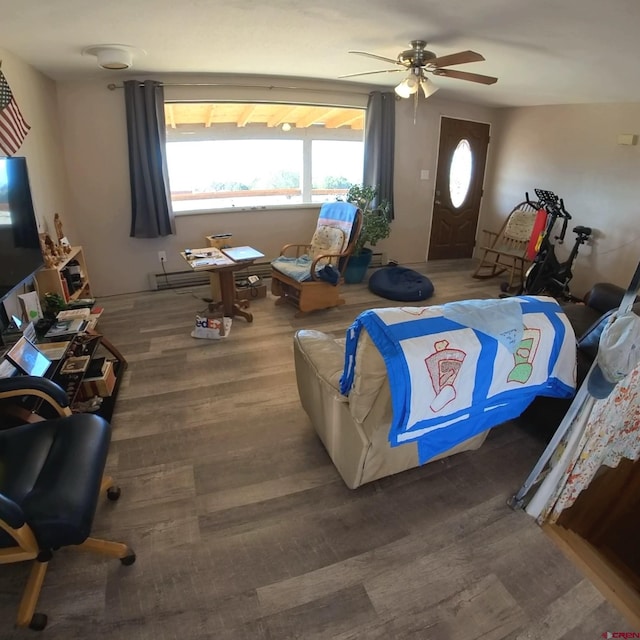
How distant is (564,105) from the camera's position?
436cm

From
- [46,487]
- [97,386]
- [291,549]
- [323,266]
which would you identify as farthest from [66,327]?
[323,266]

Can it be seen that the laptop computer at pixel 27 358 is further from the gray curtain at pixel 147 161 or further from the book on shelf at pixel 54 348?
the gray curtain at pixel 147 161

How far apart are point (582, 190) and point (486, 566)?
4371 millimetres

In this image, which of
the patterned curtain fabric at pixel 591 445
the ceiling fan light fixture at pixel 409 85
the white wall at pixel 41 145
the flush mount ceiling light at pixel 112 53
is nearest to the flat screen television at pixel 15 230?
the white wall at pixel 41 145

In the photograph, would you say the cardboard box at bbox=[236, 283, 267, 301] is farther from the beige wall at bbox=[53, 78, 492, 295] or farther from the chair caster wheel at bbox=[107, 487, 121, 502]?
the chair caster wheel at bbox=[107, 487, 121, 502]

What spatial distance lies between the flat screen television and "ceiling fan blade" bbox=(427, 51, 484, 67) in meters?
2.56

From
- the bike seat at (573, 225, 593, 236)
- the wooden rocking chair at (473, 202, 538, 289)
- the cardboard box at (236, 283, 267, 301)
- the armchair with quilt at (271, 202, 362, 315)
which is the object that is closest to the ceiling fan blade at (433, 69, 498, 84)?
the armchair with quilt at (271, 202, 362, 315)

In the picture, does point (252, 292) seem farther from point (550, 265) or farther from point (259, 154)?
point (550, 265)

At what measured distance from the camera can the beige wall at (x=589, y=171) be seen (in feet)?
12.7

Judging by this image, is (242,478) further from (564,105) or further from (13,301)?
(564,105)

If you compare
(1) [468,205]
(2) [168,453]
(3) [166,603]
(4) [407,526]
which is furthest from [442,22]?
(1) [468,205]

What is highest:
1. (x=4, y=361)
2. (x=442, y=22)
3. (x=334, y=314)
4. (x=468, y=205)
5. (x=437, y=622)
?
(x=442, y=22)

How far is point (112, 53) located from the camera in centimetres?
261

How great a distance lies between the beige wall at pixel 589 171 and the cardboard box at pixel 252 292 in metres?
3.63
